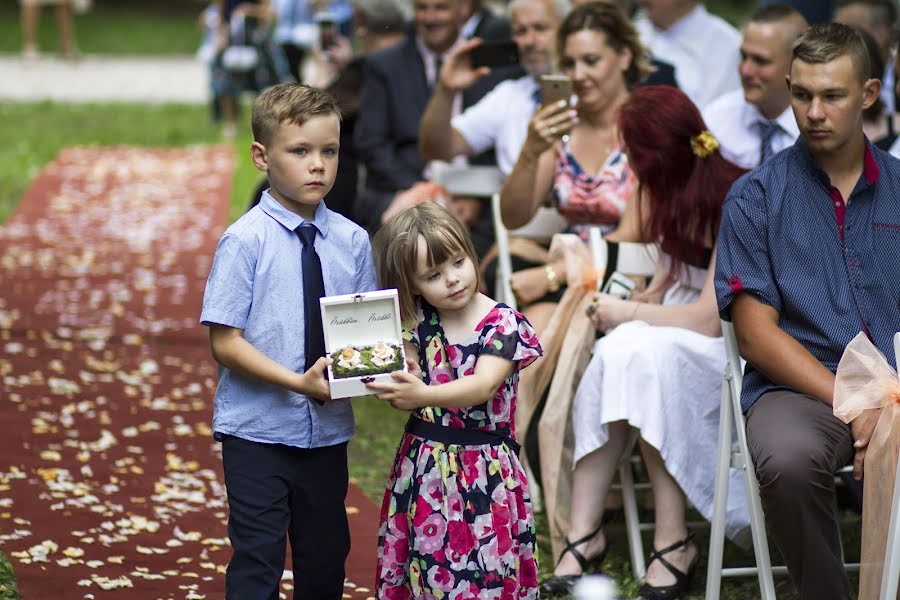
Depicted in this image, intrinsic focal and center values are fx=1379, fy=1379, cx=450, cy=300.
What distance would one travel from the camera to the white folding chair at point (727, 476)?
4016 millimetres

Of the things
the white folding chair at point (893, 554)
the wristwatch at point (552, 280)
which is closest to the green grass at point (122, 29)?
the wristwatch at point (552, 280)

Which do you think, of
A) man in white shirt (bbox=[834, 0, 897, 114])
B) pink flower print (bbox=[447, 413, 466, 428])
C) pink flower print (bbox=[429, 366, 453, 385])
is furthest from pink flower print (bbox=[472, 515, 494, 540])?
man in white shirt (bbox=[834, 0, 897, 114])

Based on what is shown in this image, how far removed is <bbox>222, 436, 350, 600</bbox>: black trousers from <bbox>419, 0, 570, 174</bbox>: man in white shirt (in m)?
2.69

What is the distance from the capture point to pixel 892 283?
4.03 meters

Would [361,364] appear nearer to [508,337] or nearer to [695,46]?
[508,337]

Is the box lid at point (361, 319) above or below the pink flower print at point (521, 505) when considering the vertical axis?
above

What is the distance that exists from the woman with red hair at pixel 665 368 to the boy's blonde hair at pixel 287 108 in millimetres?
1562

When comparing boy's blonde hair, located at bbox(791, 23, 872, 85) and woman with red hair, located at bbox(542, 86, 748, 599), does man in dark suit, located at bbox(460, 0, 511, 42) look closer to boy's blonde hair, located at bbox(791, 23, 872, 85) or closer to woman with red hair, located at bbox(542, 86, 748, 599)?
woman with red hair, located at bbox(542, 86, 748, 599)

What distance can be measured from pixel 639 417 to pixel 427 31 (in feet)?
10.6

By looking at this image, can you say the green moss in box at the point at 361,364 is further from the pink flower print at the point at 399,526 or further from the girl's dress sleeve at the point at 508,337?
the pink flower print at the point at 399,526

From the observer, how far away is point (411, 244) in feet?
11.3

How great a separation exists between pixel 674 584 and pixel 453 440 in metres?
1.30

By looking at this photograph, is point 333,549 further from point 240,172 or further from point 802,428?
point 240,172

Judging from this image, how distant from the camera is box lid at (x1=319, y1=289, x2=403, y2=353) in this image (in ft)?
10.7
